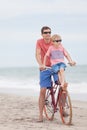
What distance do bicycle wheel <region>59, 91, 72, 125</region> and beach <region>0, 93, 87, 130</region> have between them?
0.40 ft

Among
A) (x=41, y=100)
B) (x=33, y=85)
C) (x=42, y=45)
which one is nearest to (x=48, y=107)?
(x=41, y=100)

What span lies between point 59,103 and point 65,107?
0.44 ft

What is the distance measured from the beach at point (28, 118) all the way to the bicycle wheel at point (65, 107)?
4.9 inches

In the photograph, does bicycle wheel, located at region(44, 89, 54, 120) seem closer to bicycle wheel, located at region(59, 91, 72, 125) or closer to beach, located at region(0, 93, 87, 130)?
beach, located at region(0, 93, 87, 130)

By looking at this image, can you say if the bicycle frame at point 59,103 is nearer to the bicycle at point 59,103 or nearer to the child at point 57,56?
the bicycle at point 59,103

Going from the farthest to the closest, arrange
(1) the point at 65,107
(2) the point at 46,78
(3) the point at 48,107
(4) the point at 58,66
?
(3) the point at 48,107, (2) the point at 46,78, (1) the point at 65,107, (4) the point at 58,66

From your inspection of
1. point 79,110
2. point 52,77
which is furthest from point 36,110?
point 52,77

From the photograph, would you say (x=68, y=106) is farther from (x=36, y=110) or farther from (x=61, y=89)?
(x=36, y=110)

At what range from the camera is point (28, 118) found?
10.4 meters

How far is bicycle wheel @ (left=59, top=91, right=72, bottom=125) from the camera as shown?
30.7 ft

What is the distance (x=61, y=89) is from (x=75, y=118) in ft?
Answer: 4.37

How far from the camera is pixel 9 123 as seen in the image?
9602mm

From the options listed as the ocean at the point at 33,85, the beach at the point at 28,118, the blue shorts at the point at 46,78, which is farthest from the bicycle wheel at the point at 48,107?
the ocean at the point at 33,85

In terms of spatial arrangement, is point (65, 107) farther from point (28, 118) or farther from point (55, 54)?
point (28, 118)
